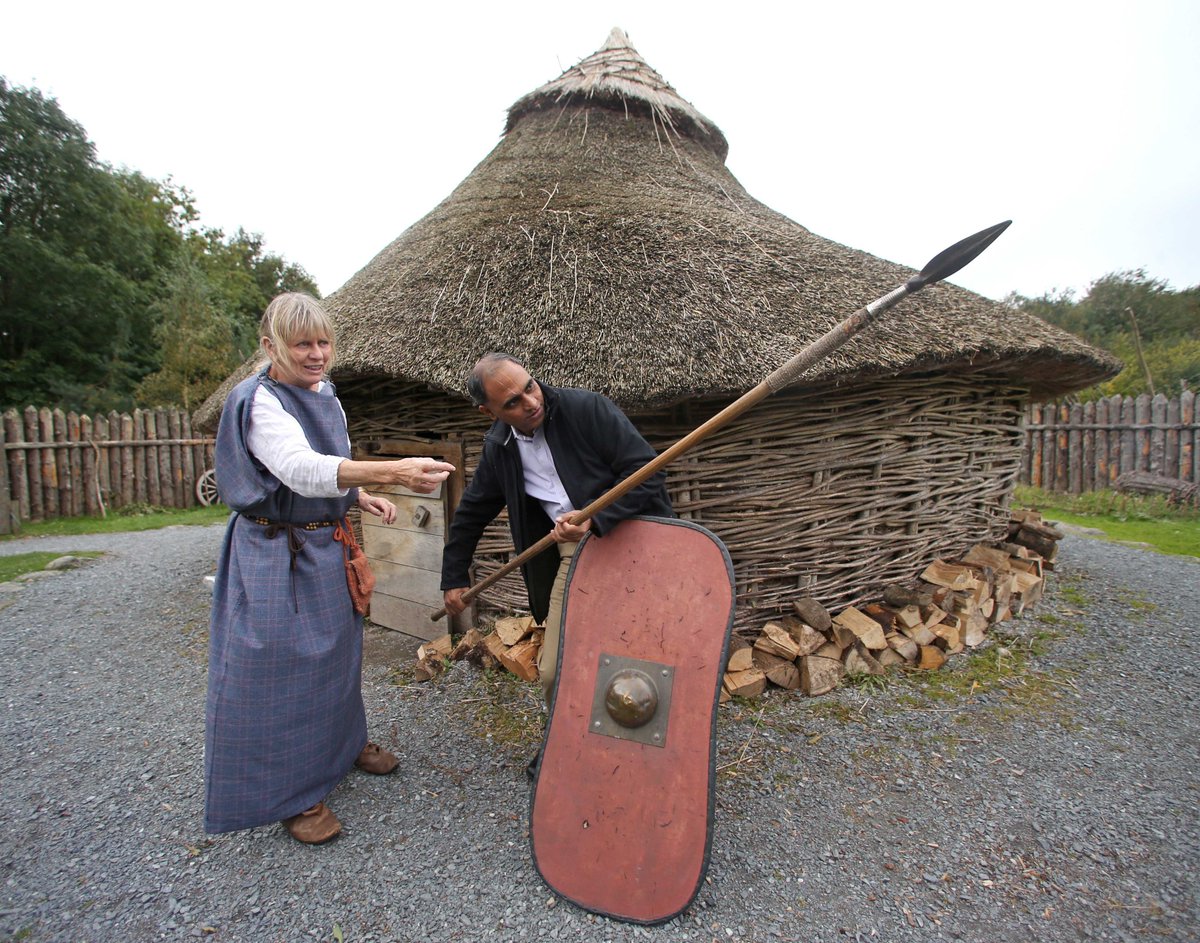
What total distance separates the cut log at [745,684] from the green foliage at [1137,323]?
1490cm

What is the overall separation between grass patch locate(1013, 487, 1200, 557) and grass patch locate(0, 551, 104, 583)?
36.8 feet

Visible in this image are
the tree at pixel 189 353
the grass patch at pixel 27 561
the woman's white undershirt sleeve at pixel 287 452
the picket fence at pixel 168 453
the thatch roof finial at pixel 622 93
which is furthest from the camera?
the tree at pixel 189 353

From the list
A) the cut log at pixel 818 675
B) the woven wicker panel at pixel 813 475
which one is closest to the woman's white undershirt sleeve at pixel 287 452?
the woven wicker panel at pixel 813 475

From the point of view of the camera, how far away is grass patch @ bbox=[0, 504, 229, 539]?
827cm

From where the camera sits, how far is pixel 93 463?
919cm

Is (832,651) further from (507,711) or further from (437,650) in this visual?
(437,650)

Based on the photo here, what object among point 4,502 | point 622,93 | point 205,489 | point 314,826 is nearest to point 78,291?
point 205,489

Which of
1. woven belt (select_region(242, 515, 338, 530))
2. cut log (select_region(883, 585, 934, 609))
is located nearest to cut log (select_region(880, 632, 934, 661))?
cut log (select_region(883, 585, 934, 609))

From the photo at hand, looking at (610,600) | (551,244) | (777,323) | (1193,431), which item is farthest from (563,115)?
(1193,431)

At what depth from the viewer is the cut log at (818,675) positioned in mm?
3107

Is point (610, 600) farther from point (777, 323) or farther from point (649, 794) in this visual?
point (777, 323)

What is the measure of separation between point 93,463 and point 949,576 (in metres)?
11.1

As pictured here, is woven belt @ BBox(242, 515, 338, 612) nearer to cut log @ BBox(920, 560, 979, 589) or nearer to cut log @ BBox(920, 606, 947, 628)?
cut log @ BBox(920, 606, 947, 628)

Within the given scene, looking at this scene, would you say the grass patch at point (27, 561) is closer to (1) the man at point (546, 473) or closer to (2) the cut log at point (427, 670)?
(2) the cut log at point (427, 670)
